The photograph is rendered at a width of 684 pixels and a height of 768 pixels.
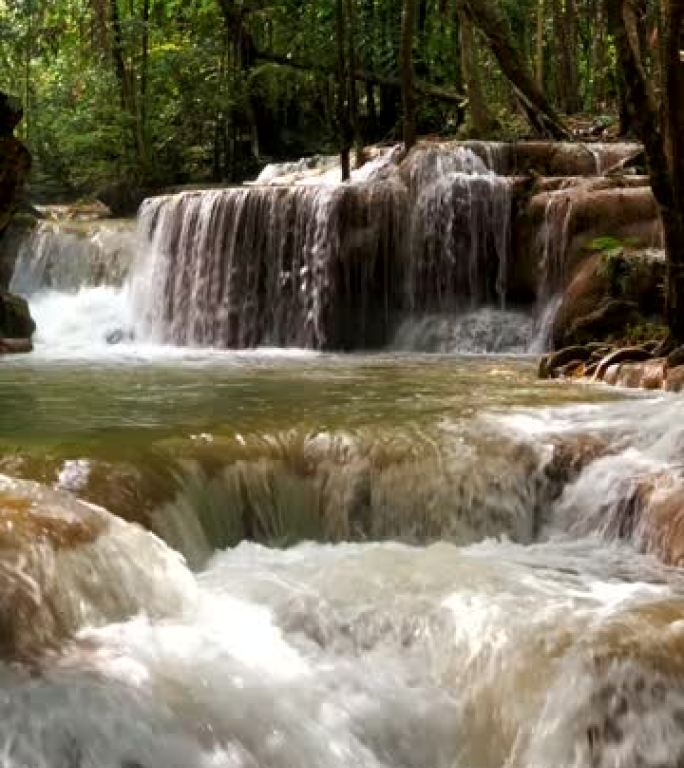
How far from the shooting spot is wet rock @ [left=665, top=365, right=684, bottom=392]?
847 cm

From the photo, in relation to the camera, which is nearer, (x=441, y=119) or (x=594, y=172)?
(x=594, y=172)

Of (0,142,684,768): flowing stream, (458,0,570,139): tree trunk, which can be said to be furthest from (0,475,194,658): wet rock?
(458,0,570,139): tree trunk

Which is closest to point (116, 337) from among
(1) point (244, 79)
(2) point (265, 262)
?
(2) point (265, 262)

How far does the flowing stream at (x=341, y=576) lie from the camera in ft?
12.6

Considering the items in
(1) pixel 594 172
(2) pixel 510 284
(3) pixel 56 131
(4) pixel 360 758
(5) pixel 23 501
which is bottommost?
(4) pixel 360 758

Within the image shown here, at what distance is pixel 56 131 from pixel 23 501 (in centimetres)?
2113

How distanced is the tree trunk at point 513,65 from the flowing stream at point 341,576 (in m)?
8.18

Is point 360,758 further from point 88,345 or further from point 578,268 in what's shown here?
point 88,345

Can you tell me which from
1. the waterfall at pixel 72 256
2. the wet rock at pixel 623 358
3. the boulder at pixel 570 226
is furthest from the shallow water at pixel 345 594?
the waterfall at pixel 72 256

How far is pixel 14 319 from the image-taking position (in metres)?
14.7

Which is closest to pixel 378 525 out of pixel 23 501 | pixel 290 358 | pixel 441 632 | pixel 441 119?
pixel 441 632

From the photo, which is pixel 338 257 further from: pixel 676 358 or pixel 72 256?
pixel 676 358

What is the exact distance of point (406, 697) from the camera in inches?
167

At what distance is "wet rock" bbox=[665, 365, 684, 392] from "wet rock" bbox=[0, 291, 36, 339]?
9.05m
